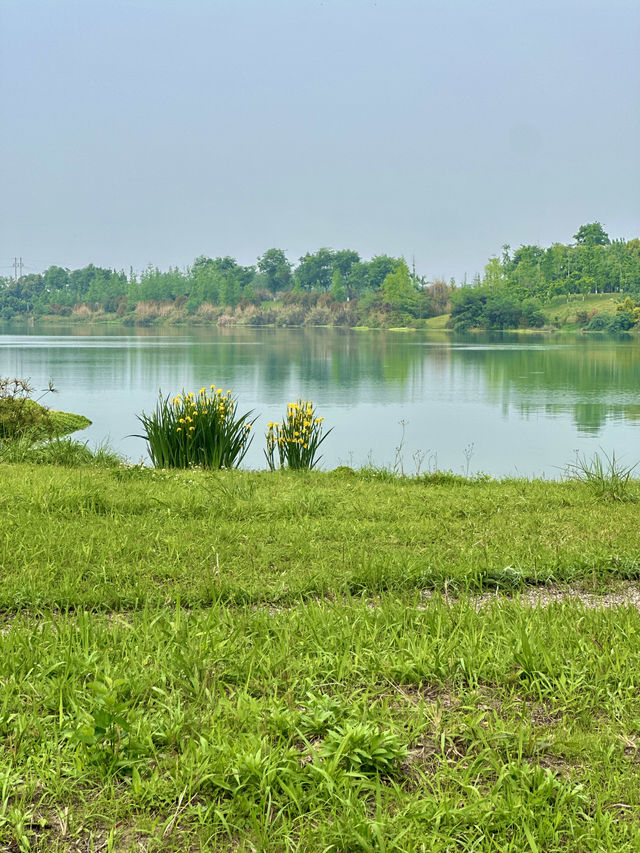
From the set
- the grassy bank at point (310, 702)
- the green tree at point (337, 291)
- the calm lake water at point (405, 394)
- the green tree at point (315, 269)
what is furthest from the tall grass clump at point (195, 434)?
the green tree at point (315, 269)

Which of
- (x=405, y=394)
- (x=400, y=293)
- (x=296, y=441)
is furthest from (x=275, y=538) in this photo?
(x=400, y=293)

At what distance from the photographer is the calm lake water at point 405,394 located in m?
14.0

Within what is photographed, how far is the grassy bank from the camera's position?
1955mm

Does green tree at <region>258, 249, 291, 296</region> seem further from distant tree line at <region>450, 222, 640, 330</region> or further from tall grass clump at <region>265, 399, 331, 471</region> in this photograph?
tall grass clump at <region>265, 399, 331, 471</region>

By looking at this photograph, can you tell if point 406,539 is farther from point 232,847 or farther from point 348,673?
point 232,847

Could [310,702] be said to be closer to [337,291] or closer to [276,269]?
[337,291]

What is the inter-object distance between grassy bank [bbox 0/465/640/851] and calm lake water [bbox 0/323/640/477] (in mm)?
6016

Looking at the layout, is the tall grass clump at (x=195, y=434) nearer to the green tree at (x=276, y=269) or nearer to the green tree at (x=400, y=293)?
the green tree at (x=400, y=293)

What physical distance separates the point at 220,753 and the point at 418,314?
78.3 meters

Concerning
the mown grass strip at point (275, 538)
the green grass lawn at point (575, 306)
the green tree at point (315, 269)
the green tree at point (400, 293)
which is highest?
the green tree at point (315, 269)

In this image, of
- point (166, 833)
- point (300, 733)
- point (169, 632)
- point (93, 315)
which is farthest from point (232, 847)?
point (93, 315)

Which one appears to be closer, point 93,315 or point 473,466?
point 473,466

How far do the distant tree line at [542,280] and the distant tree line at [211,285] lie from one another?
10.4 metres

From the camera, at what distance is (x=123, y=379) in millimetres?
26953
